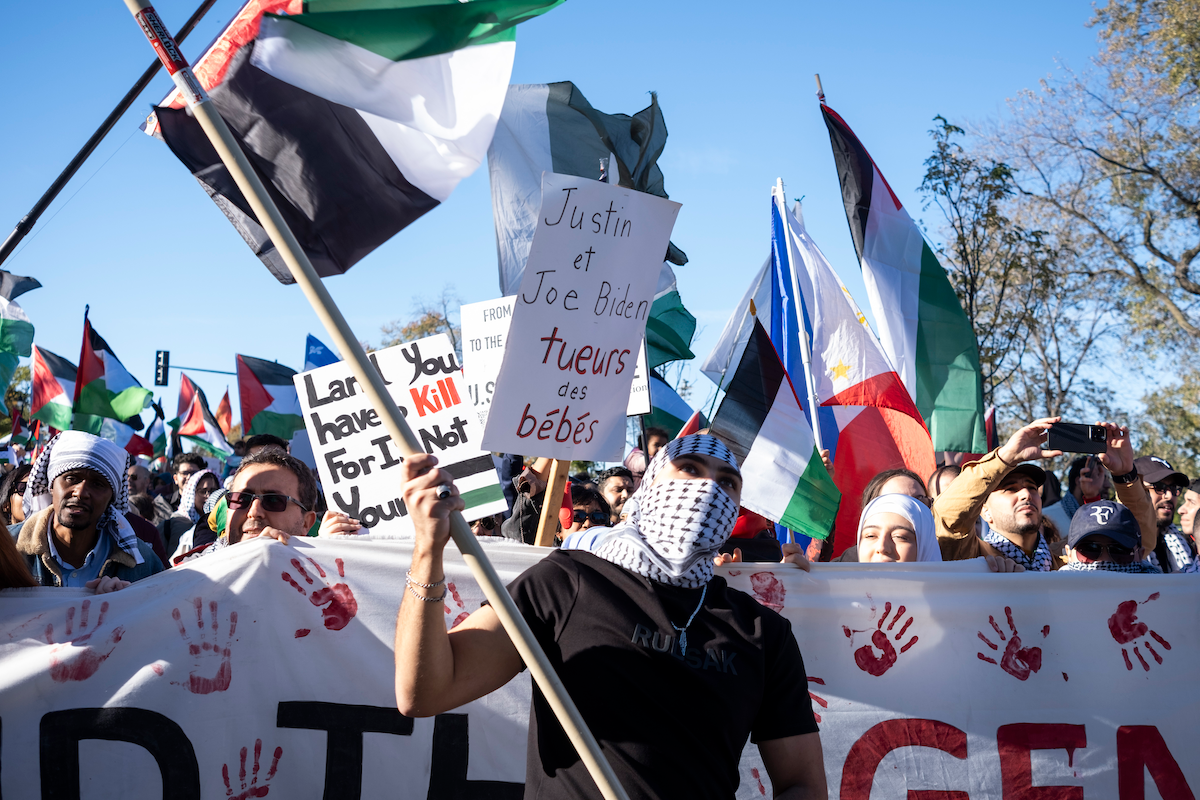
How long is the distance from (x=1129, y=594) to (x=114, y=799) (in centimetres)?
359

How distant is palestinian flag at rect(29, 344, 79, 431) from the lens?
13289 mm

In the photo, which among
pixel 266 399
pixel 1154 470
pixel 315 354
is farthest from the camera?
pixel 315 354

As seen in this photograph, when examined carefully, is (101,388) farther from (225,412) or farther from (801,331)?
(801,331)

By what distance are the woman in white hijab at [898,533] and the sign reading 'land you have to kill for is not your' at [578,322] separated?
1.07 meters

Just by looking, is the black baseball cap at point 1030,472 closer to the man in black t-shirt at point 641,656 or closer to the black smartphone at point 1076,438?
the black smartphone at point 1076,438

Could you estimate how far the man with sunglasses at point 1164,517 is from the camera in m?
5.89

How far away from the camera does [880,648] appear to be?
358 cm

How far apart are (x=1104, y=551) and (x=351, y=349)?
3776 mm

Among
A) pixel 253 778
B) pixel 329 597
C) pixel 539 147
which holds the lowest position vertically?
pixel 253 778

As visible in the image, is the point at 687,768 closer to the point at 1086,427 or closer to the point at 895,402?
the point at 1086,427

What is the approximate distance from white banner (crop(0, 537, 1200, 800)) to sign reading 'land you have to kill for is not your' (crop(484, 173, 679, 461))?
58 centimetres

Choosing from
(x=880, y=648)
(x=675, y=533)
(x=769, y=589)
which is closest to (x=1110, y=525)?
(x=880, y=648)

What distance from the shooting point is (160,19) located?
2025 millimetres

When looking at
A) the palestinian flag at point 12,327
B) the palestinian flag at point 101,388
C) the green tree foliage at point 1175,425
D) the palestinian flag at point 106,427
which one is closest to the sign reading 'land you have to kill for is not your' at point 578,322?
the palestinian flag at point 12,327
